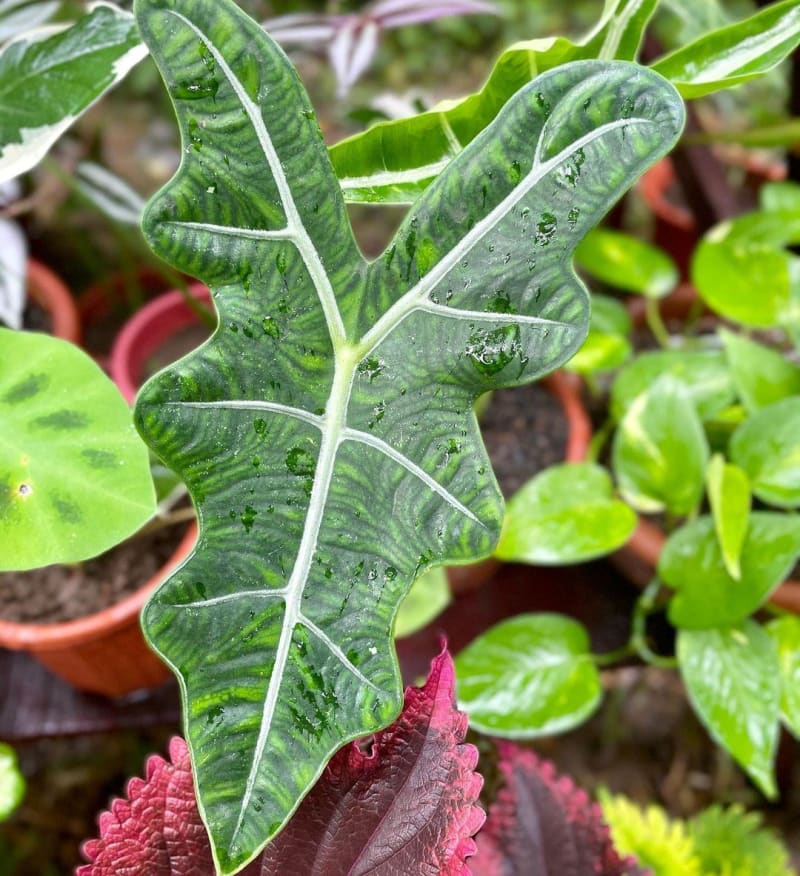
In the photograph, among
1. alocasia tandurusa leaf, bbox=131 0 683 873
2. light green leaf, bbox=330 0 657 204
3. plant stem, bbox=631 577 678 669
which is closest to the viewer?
alocasia tandurusa leaf, bbox=131 0 683 873

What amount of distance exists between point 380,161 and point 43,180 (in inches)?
38.7

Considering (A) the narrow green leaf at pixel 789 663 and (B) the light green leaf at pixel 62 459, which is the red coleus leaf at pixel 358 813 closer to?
(B) the light green leaf at pixel 62 459

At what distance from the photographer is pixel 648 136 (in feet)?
1.32

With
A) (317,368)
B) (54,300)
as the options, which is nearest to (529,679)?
(317,368)

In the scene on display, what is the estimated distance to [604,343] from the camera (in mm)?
955

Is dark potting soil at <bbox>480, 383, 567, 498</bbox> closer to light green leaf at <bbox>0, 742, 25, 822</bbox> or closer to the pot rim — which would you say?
the pot rim

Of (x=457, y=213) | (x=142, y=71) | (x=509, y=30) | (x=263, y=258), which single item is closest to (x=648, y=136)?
(x=457, y=213)

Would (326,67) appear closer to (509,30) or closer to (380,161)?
(509,30)

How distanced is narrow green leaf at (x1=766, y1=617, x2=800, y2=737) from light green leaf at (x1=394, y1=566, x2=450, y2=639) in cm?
31

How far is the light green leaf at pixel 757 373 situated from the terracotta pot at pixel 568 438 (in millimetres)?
185

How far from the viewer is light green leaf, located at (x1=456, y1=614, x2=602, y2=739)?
2.48 ft

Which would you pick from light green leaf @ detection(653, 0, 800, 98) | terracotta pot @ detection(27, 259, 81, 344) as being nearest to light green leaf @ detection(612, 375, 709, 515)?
light green leaf @ detection(653, 0, 800, 98)

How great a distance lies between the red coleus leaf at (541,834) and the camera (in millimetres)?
600

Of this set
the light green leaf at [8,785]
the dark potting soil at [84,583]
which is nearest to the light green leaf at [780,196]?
the dark potting soil at [84,583]
